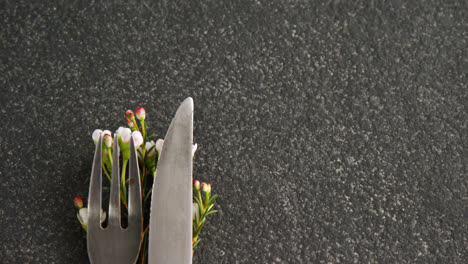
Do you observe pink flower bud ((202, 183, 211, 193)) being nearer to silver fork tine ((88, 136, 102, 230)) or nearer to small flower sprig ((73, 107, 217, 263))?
small flower sprig ((73, 107, 217, 263))

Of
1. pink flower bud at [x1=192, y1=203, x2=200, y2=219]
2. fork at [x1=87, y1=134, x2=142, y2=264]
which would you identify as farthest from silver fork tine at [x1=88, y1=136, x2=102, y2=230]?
pink flower bud at [x1=192, y1=203, x2=200, y2=219]

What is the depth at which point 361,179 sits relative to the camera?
27.0 inches

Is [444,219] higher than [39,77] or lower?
lower

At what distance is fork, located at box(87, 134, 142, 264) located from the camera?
24.1 inches

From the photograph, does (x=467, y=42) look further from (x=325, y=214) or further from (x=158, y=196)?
(x=158, y=196)

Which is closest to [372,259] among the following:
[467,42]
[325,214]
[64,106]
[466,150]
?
[325,214]

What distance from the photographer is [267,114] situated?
700mm

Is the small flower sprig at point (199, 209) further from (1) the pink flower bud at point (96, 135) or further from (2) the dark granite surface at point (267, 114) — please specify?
(1) the pink flower bud at point (96, 135)

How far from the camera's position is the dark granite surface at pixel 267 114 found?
26.4 inches

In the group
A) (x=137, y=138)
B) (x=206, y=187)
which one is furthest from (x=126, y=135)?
(x=206, y=187)

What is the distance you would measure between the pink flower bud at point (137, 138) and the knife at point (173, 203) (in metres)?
0.04

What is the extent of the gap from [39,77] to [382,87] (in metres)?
0.47

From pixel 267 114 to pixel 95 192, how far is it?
0.81 ft

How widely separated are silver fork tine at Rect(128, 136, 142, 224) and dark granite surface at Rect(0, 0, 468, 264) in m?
0.09
